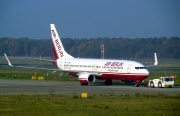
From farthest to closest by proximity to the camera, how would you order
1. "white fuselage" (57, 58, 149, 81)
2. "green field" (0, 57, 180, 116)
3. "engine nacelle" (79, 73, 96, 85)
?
"engine nacelle" (79, 73, 96, 85)
"white fuselage" (57, 58, 149, 81)
"green field" (0, 57, 180, 116)

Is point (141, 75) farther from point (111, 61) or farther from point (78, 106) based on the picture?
point (78, 106)

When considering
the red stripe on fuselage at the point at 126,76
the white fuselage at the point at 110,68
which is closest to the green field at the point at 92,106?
the red stripe on fuselage at the point at 126,76

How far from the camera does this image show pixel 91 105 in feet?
135

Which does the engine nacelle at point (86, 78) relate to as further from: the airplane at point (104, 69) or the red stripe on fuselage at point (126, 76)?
the red stripe on fuselage at point (126, 76)

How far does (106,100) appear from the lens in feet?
151

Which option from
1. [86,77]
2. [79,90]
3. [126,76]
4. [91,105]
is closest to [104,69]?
[86,77]

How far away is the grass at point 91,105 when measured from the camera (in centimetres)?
3638

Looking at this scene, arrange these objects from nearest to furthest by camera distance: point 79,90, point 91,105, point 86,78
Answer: point 91,105
point 79,90
point 86,78

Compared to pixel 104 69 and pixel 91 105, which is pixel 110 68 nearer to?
pixel 104 69

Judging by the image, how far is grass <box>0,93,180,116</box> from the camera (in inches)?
1432

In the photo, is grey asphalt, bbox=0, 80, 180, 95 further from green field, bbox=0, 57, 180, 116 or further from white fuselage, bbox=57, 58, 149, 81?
green field, bbox=0, 57, 180, 116

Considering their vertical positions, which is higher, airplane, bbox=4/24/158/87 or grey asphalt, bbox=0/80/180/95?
airplane, bbox=4/24/158/87

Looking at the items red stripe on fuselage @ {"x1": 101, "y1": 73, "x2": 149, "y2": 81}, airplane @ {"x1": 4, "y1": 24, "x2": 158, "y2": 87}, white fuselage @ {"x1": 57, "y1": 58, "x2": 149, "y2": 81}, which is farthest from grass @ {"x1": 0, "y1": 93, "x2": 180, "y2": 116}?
airplane @ {"x1": 4, "y1": 24, "x2": 158, "y2": 87}

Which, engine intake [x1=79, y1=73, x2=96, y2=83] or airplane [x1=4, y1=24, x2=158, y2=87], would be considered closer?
airplane [x1=4, y1=24, x2=158, y2=87]
